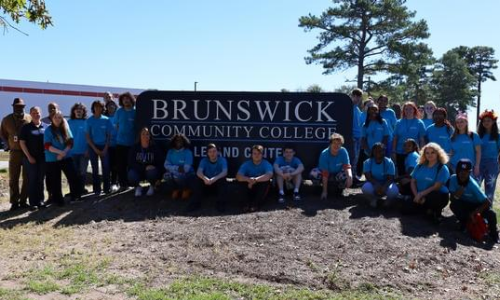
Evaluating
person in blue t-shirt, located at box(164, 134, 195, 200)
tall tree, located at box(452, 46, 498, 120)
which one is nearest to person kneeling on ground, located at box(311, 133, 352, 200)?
person in blue t-shirt, located at box(164, 134, 195, 200)

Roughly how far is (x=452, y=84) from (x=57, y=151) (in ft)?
156

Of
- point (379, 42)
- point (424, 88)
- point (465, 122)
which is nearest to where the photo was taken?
point (465, 122)

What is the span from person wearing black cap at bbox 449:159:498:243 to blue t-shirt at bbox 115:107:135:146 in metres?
5.26

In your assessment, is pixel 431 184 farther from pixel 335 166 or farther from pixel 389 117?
pixel 389 117

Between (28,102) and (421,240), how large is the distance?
20.9m

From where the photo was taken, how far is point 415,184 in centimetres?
697


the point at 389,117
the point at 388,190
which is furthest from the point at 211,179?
the point at 389,117

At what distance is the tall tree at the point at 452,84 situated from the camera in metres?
48.9

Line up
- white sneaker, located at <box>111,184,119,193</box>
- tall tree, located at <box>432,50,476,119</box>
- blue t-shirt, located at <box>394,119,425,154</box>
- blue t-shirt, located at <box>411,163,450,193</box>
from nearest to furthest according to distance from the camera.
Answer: blue t-shirt, located at <box>411,163,450,193</box>
blue t-shirt, located at <box>394,119,425,154</box>
white sneaker, located at <box>111,184,119,193</box>
tall tree, located at <box>432,50,476,119</box>

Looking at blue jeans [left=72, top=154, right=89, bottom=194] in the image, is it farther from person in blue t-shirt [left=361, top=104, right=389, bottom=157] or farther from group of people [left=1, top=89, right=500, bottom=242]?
person in blue t-shirt [left=361, top=104, right=389, bottom=157]

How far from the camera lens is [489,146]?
741 cm

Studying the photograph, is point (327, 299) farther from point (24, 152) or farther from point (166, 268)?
point (24, 152)

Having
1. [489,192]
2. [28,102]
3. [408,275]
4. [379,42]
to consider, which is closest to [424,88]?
[379,42]

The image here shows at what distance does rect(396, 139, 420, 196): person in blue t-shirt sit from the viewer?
731cm
